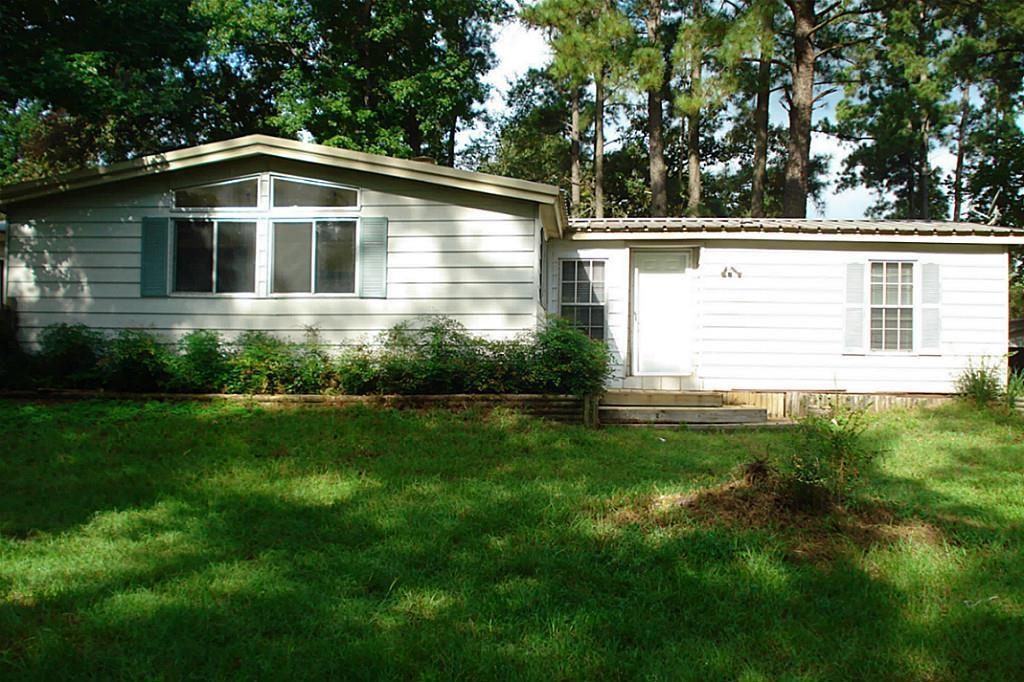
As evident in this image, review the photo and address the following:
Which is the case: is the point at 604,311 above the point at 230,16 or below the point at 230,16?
below

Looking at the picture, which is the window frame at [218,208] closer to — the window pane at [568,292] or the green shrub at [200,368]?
the green shrub at [200,368]

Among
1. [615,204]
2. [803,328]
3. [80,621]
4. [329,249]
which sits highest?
[615,204]

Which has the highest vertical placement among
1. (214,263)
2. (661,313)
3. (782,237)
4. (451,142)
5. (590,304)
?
(451,142)

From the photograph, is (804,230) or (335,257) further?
(804,230)

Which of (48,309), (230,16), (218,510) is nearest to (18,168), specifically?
(230,16)

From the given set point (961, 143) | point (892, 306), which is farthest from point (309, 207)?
point (961, 143)

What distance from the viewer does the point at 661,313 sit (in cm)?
1194

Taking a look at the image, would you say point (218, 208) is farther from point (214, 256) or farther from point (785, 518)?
point (785, 518)

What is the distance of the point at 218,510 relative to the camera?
5152 mm

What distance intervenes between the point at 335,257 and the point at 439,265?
1484mm

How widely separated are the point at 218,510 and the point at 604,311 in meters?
7.56

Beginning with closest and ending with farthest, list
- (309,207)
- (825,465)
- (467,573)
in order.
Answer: (467,573), (825,465), (309,207)

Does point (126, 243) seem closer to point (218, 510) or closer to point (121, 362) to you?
point (121, 362)

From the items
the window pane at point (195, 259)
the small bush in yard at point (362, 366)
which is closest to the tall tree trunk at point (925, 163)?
the small bush in yard at point (362, 366)
